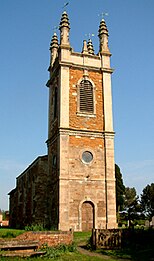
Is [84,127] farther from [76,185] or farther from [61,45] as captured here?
[61,45]

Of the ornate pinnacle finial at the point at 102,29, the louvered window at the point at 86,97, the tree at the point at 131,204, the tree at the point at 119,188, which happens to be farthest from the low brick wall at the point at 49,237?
the tree at the point at 131,204

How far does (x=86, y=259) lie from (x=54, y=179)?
46.7 feet

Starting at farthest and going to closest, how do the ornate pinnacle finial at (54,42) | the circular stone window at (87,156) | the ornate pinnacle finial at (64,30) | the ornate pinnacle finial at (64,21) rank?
1. the ornate pinnacle finial at (54,42)
2. the ornate pinnacle finial at (64,21)
3. the ornate pinnacle finial at (64,30)
4. the circular stone window at (87,156)

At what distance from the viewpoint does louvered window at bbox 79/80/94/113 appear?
1140 inches

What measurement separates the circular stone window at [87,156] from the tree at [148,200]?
38548 millimetres

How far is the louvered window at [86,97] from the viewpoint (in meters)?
29.0

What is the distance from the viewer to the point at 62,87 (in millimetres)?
28406

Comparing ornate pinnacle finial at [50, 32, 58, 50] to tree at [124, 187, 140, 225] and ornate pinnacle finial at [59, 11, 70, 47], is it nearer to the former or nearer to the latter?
ornate pinnacle finial at [59, 11, 70, 47]

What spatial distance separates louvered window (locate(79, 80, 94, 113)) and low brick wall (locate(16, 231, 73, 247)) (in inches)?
576

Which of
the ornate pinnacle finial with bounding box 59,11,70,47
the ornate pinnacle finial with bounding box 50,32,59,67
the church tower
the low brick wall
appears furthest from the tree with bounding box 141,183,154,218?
the low brick wall

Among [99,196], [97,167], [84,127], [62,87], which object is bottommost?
[99,196]

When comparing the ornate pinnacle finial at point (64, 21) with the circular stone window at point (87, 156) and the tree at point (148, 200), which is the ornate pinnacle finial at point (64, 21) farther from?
the tree at point (148, 200)

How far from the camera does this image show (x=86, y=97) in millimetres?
29312

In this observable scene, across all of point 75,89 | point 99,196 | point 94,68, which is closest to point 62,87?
point 75,89
